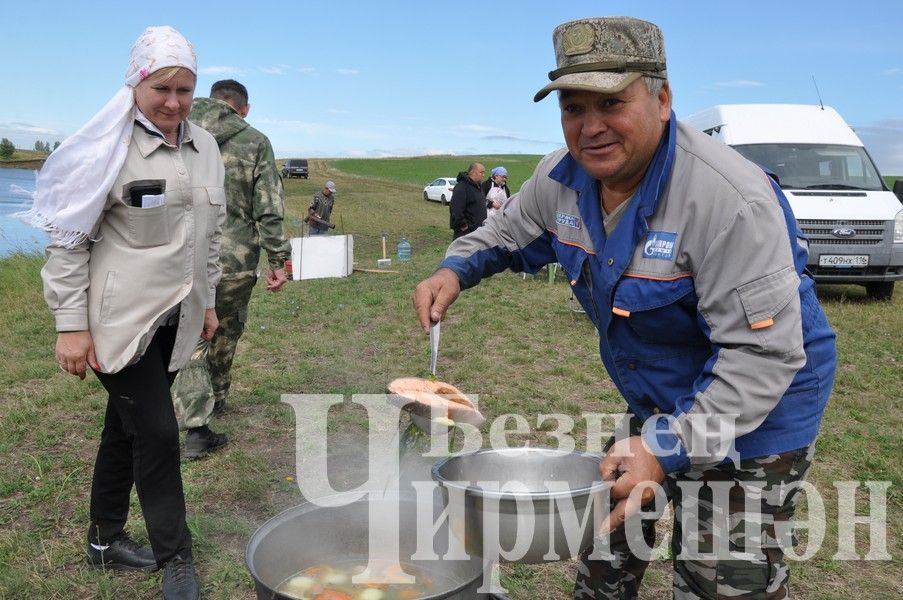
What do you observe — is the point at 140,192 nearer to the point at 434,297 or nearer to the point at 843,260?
the point at 434,297

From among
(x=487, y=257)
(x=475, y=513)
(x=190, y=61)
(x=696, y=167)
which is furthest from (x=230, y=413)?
(x=696, y=167)

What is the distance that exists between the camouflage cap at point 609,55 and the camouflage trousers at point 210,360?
337 centimetres

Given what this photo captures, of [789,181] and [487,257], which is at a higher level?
[789,181]

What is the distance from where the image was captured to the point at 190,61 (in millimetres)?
3029

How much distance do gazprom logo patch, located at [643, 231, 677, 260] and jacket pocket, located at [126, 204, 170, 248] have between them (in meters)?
1.90

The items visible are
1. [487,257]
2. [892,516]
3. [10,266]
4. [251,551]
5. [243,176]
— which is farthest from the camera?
[10,266]

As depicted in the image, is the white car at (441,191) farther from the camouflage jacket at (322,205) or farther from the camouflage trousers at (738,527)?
the camouflage trousers at (738,527)

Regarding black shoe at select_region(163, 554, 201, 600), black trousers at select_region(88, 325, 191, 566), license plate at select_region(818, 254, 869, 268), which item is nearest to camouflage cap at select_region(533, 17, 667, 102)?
black trousers at select_region(88, 325, 191, 566)

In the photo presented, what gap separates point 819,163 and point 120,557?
10588 millimetres

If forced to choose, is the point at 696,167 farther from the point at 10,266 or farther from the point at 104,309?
the point at 10,266

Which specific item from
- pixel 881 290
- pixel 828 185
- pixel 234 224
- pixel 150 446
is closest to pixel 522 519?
pixel 150 446

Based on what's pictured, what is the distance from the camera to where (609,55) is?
1.97 meters

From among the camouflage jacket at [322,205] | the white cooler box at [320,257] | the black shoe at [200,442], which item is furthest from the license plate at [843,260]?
the camouflage jacket at [322,205]

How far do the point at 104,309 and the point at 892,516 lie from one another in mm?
4151
